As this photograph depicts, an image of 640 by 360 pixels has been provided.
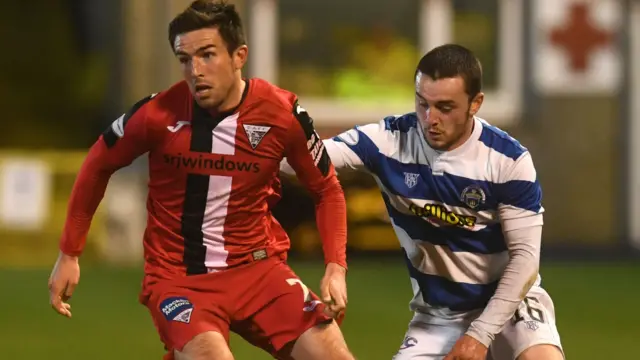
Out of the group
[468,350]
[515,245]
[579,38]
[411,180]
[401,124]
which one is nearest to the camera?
[468,350]

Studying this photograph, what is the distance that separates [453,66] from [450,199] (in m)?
0.52

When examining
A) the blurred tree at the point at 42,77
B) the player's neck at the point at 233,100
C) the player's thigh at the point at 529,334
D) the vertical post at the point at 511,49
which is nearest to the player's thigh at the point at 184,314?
the player's neck at the point at 233,100

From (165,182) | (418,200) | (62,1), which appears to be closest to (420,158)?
(418,200)

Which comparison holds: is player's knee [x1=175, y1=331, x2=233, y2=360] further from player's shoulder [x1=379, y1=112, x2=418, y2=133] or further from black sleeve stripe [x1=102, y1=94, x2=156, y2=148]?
player's shoulder [x1=379, y1=112, x2=418, y2=133]

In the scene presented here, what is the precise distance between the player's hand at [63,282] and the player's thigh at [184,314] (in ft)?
0.99

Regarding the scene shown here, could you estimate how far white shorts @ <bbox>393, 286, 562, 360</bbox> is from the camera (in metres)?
5.00

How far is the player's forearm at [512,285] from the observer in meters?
4.80

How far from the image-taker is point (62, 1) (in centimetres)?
1536

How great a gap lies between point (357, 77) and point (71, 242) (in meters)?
9.04

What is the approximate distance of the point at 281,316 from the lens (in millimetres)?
5016

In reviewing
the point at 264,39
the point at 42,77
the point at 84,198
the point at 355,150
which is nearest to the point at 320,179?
the point at 355,150

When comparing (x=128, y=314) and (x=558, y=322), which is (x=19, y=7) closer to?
(x=128, y=314)

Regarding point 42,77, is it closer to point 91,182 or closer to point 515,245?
point 91,182

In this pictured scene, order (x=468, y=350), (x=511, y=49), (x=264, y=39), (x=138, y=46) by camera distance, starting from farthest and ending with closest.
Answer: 1. (x=511, y=49)
2. (x=264, y=39)
3. (x=138, y=46)
4. (x=468, y=350)
